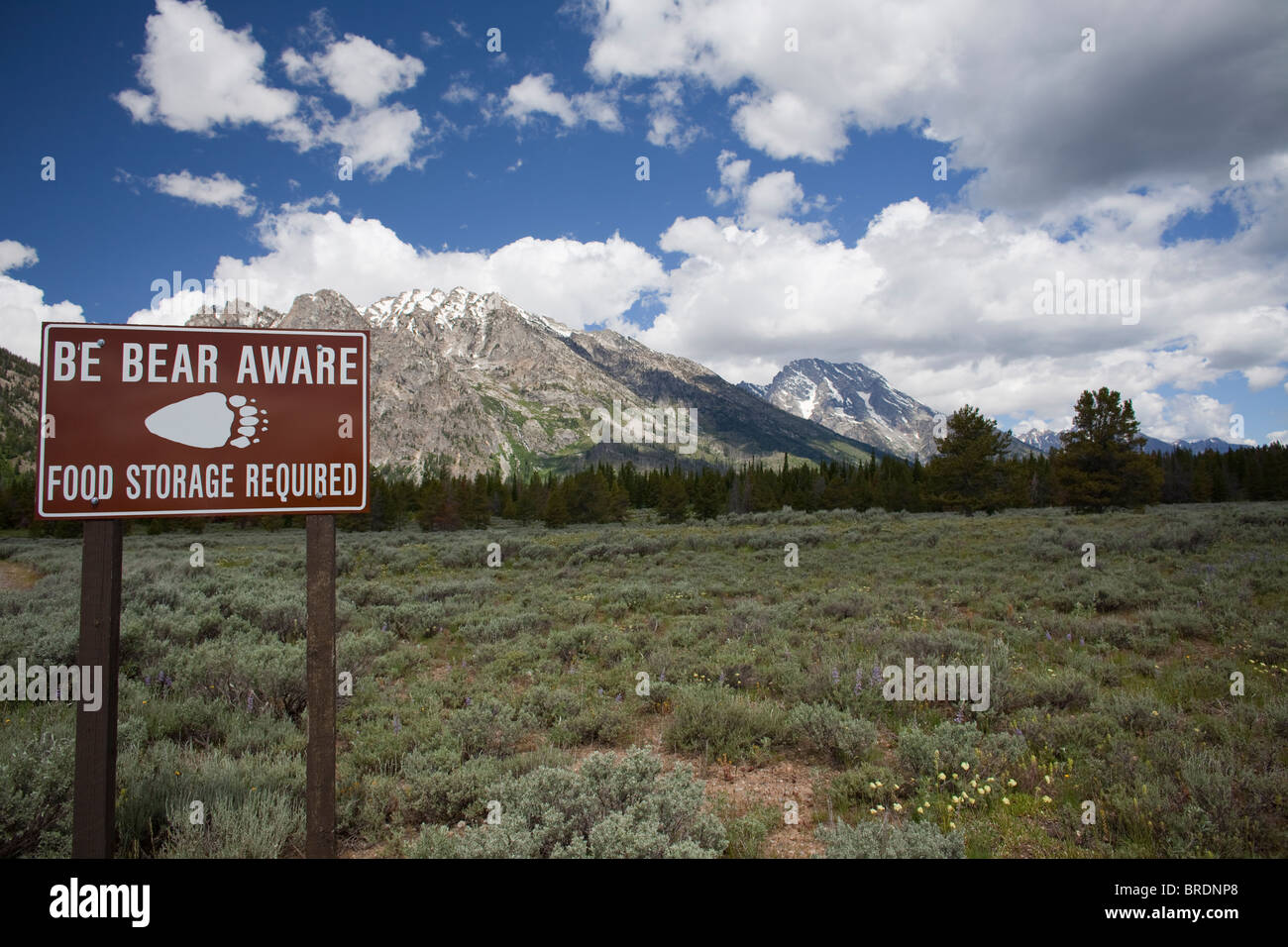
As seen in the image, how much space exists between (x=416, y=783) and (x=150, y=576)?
51.3 ft

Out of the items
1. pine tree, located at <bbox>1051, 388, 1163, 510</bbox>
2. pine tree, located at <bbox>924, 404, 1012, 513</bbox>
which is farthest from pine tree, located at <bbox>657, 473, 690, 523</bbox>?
pine tree, located at <bbox>1051, 388, 1163, 510</bbox>

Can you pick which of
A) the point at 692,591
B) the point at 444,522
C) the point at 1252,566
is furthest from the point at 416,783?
the point at 444,522

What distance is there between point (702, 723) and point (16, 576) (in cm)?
3122

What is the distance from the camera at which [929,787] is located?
4.87 meters

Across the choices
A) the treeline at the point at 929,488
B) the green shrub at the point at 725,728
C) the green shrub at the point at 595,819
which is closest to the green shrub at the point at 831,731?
the green shrub at the point at 725,728

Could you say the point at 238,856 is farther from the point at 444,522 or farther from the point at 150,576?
the point at 444,522

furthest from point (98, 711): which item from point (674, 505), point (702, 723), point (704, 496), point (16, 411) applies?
point (16, 411)

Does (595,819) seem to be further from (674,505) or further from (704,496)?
(704,496)

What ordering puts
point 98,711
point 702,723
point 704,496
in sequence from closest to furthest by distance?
point 98,711, point 702,723, point 704,496

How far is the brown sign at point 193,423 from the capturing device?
12.0ft

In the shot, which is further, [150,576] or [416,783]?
[150,576]

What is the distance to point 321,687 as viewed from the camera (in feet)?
12.8

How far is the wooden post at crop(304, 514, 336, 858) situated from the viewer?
12.4ft

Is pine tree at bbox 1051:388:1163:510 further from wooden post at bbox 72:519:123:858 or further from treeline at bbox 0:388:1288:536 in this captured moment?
wooden post at bbox 72:519:123:858
